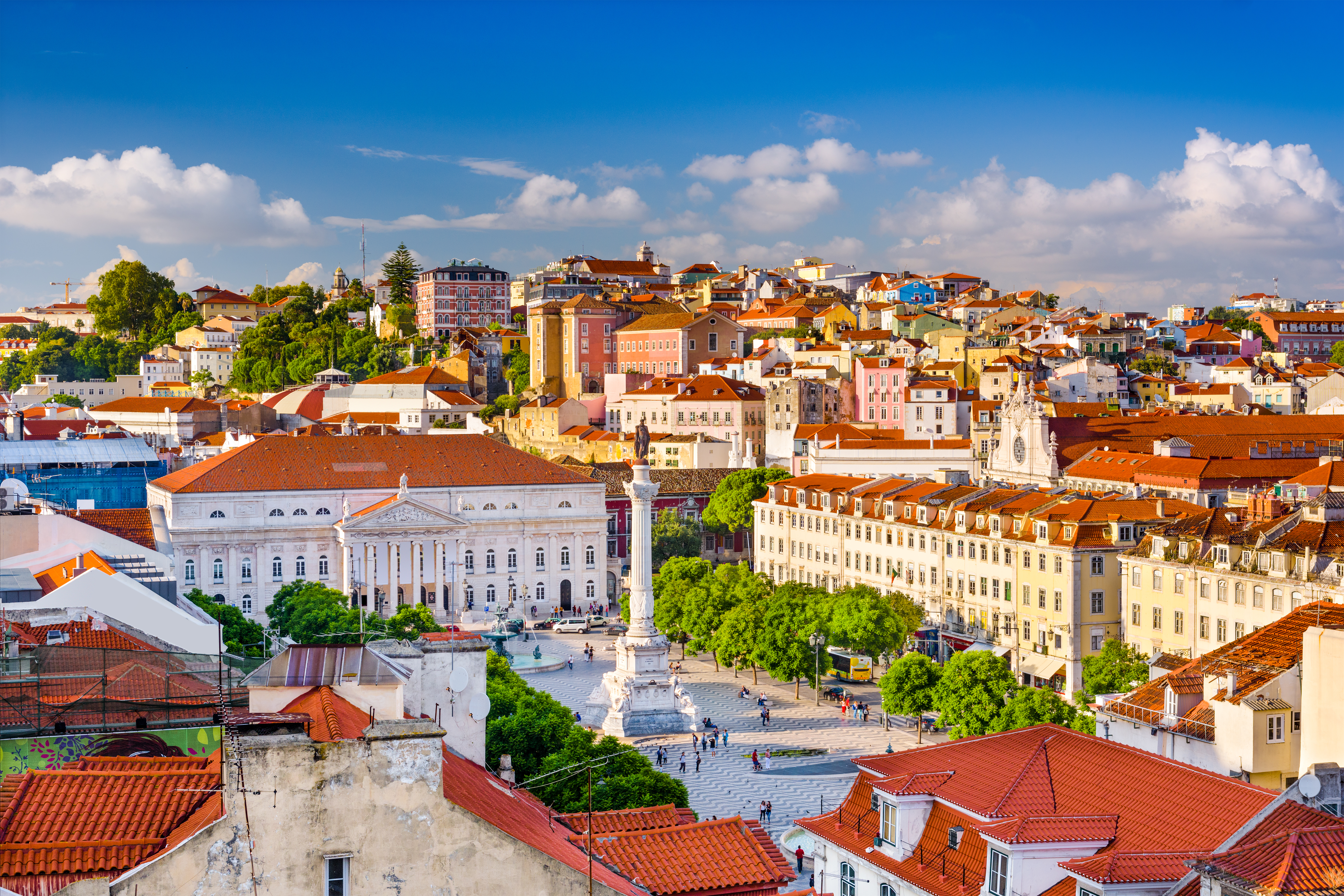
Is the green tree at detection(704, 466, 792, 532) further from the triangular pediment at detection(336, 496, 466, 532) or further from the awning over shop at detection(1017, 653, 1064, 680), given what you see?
the awning over shop at detection(1017, 653, 1064, 680)

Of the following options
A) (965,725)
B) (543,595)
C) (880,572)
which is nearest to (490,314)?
(543,595)

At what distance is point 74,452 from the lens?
7462 cm

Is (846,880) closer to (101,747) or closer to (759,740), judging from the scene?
(101,747)

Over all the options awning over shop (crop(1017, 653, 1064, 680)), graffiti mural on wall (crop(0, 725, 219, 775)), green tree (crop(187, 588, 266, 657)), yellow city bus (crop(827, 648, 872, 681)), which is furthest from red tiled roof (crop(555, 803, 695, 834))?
yellow city bus (crop(827, 648, 872, 681))

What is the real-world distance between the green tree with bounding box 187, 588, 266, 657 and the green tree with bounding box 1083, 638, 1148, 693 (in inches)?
1078

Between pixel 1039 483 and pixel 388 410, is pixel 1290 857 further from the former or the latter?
pixel 388 410

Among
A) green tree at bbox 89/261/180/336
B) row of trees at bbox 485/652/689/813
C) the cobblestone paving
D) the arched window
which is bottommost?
the cobblestone paving

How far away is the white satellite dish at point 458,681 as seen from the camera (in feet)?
59.0

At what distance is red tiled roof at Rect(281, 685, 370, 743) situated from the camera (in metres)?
12.6

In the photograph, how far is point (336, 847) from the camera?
36.4ft

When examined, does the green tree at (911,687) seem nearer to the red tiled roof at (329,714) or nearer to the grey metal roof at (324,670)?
the grey metal roof at (324,670)

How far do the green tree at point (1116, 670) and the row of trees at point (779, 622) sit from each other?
368 inches

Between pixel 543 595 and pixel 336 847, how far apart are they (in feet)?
257

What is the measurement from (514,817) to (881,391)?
106852mm
